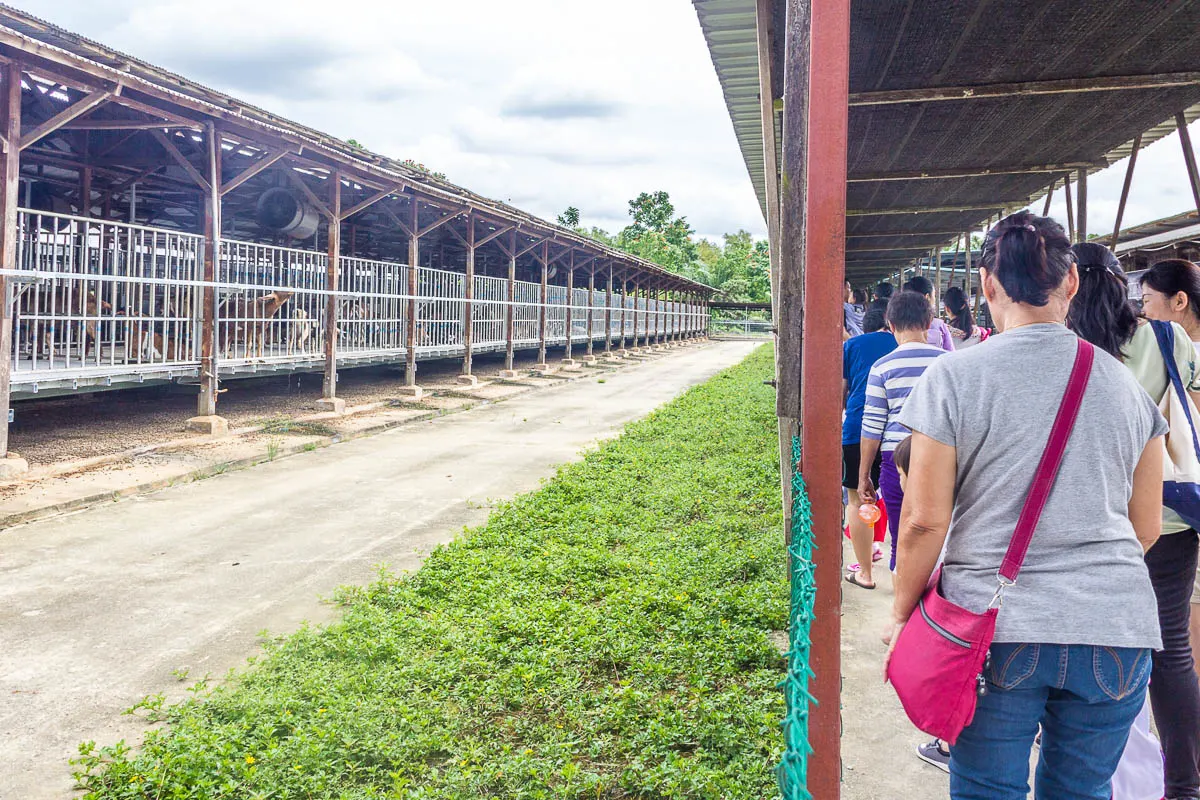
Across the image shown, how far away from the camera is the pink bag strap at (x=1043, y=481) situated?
1937 millimetres

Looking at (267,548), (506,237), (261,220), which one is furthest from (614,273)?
(267,548)

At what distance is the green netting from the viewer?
1.77 metres

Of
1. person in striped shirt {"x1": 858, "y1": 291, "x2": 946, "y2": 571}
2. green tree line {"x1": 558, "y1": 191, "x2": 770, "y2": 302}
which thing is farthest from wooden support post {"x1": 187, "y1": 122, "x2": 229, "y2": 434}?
green tree line {"x1": 558, "y1": 191, "x2": 770, "y2": 302}

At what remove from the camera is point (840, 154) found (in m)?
2.43

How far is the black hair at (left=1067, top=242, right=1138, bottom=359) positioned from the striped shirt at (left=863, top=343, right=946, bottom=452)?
173 cm

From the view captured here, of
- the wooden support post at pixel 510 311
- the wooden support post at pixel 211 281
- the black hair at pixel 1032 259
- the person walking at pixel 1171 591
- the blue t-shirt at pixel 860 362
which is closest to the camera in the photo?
the black hair at pixel 1032 259

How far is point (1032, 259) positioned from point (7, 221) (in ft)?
26.4

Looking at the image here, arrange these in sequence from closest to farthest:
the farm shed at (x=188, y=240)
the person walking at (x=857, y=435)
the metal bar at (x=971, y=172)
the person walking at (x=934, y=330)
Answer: the person walking at (x=857, y=435) < the person walking at (x=934, y=330) < the metal bar at (x=971, y=172) < the farm shed at (x=188, y=240)

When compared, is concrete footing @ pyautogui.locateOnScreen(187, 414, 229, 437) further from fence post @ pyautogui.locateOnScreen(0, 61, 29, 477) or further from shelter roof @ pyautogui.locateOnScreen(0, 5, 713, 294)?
shelter roof @ pyautogui.locateOnScreen(0, 5, 713, 294)

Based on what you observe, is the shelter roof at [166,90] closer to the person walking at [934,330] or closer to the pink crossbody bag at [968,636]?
the person walking at [934,330]

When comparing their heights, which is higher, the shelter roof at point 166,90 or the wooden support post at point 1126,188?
the shelter roof at point 166,90

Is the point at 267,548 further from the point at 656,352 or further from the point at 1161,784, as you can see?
the point at 656,352

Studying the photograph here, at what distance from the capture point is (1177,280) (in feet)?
10.8

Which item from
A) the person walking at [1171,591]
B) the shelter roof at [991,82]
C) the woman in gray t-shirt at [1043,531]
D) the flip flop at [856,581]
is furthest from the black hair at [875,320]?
the woman in gray t-shirt at [1043,531]
